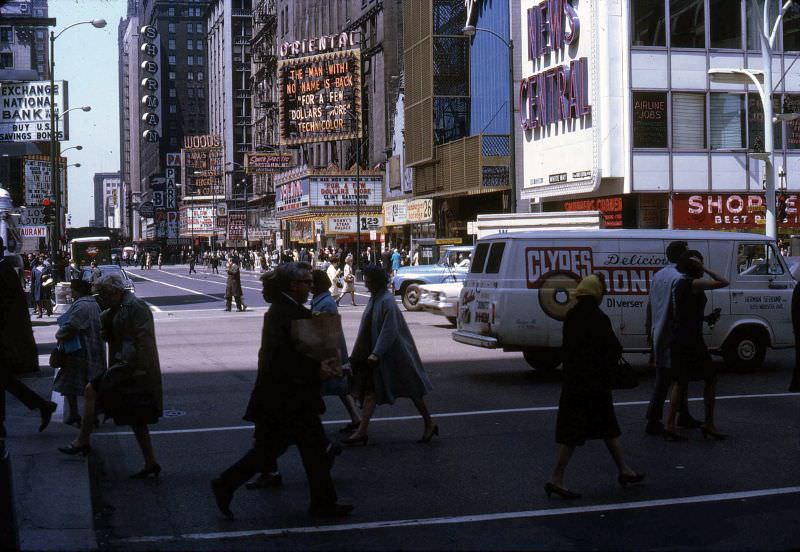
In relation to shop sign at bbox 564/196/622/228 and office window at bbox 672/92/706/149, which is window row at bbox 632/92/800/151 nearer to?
office window at bbox 672/92/706/149

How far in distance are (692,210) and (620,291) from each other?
25094 millimetres

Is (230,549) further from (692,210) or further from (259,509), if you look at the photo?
(692,210)

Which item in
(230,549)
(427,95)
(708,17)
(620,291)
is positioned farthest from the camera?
(427,95)

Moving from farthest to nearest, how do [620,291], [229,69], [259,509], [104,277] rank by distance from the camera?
[229,69]
[620,291]
[104,277]
[259,509]

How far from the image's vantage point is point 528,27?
45000mm

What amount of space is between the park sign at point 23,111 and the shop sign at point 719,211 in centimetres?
2244

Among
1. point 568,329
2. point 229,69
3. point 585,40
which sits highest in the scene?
point 229,69

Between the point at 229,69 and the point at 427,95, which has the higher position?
the point at 229,69

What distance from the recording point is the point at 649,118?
38.9 metres

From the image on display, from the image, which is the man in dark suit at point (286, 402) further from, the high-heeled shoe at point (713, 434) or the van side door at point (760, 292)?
the van side door at point (760, 292)

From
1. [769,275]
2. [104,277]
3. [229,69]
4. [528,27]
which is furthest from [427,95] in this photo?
[229,69]

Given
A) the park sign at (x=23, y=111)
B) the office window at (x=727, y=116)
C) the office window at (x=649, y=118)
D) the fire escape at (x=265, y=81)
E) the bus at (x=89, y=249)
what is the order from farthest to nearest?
the fire escape at (x=265, y=81), the bus at (x=89, y=249), the office window at (x=727, y=116), the office window at (x=649, y=118), the park sign at (x=23, y=111)

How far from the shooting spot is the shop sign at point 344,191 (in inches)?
2867

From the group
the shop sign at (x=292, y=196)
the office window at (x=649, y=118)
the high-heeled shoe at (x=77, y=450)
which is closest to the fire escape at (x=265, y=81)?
the shop sign at (x=292, y=196)
